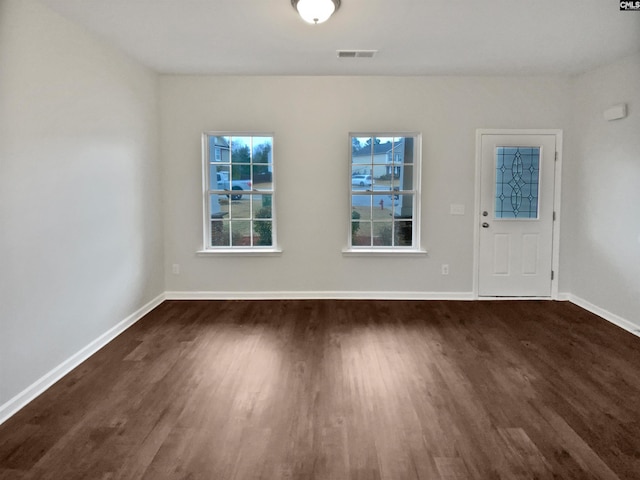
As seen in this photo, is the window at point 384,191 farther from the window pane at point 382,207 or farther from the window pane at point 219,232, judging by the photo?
the window pane at point 219,232

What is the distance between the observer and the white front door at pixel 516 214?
509 centimetres

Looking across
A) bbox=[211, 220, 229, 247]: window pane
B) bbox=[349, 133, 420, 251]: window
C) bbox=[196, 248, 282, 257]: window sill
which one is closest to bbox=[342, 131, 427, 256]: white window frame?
bbox=[349, 133, 420, 251]: window

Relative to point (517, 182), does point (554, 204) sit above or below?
below

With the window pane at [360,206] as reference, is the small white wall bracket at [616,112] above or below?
above

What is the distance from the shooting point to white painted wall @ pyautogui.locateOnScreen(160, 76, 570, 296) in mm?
5047

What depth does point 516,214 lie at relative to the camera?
515 cm

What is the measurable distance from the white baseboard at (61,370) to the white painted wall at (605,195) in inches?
189

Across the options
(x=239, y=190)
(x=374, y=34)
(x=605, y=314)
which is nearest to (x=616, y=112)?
(x=605, y=314)

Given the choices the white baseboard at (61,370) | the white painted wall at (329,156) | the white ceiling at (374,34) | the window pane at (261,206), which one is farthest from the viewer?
the window pane at (261,206)

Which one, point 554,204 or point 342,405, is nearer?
point 342,405

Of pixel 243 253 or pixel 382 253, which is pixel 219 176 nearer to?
pixel 243 253

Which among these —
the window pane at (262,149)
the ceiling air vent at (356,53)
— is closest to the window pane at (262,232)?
the window pane at (262,149)

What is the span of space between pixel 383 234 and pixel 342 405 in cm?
290

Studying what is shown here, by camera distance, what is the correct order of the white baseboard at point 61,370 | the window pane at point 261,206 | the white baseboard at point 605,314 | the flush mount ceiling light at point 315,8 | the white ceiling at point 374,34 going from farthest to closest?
the window pane at point 261,206
the white baseboard at point 605,314
the white ceiling at point 374,34
the flush mount ceiling light at point 315,8
the white baseboard at point 61,370
